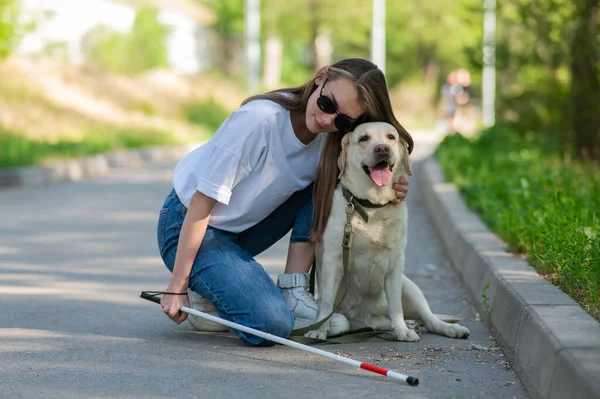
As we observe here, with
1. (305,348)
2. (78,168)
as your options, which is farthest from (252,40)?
(305,348)

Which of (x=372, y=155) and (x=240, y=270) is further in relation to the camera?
(x=240, y=270)

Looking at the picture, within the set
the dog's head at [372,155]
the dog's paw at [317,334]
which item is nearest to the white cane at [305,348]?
the dog's paw at [317,334]

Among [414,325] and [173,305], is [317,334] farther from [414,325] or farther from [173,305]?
[173,305]

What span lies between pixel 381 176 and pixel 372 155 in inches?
5.1

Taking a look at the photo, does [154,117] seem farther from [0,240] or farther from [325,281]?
[325,281]

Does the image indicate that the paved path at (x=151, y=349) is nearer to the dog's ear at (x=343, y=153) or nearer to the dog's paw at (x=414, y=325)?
the dog's paw at (x=414, y=325)

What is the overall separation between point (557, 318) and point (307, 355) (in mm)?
1243

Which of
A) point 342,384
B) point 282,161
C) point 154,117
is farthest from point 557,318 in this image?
point 154,117

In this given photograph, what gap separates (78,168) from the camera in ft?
58.6

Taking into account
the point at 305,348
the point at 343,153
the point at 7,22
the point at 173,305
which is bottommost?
the point at 305,348

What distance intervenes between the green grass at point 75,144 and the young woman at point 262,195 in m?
11.3

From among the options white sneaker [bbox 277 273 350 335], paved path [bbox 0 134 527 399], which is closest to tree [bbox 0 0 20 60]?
paved path [bbox 0 134 527 399]

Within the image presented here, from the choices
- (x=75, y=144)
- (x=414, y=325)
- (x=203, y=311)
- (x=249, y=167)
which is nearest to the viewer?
(x=249, y=167)

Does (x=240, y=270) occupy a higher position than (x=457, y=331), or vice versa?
(x=240, y=270)
